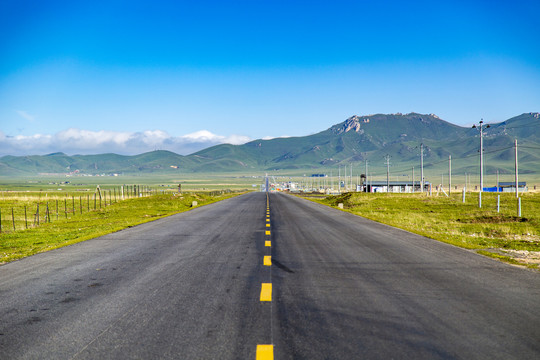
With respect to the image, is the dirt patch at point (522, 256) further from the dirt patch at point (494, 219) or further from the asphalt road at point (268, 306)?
the dirt patch at point (494, 219)

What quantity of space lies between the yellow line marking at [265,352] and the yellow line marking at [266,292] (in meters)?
2.13

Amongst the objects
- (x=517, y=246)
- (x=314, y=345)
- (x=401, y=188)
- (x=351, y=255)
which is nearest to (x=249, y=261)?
(x=351, y=255)

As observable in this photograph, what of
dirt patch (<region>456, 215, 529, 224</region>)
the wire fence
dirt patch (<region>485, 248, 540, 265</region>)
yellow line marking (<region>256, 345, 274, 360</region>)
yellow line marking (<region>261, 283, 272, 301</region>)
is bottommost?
dirt patch (<region>456, 215, 529, 224</region>)

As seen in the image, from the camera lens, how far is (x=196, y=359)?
4730 mm

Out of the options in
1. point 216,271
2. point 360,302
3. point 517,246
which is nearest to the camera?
point 360,302

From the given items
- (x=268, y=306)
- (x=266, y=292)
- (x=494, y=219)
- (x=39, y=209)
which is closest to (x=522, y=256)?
(x=266, y=292)

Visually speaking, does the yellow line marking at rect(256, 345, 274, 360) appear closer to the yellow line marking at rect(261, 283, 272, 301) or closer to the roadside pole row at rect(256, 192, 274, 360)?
the roadside pole row at rect(256, 192, 274, 360)

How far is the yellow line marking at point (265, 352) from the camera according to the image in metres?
4.78

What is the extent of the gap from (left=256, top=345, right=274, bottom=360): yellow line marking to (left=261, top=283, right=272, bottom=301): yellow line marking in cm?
213

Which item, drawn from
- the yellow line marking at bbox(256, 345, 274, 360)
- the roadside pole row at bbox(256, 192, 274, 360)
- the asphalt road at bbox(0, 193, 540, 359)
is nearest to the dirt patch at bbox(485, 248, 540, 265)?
the asphalt road at bbox(0, 193, 540, 359)

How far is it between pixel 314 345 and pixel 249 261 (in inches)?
234

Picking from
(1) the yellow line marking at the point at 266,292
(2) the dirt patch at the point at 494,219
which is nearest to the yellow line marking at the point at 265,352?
Answer: (1) the yellow line marking at the point at 266,292

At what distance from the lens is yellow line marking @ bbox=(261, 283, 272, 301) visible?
7.28m

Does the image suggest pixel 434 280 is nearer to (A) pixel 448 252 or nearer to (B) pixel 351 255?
(B) pixel 351 255
